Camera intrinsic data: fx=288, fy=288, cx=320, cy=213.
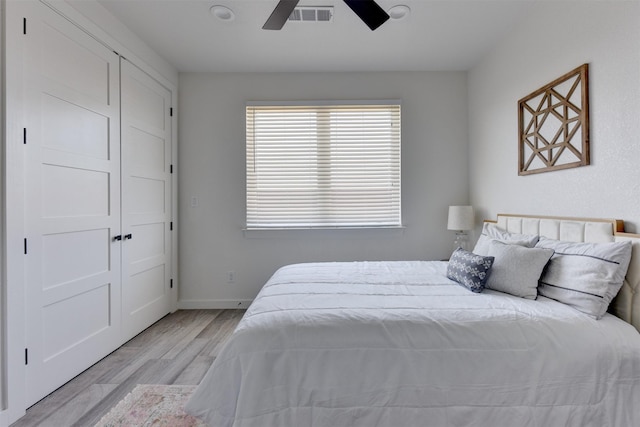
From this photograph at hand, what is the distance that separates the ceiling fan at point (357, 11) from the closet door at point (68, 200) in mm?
1356

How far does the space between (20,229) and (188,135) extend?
1.88m

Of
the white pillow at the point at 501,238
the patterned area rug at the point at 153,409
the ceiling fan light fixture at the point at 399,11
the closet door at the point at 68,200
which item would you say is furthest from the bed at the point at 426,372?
the ceiling fan light fixture at the point at 399,11

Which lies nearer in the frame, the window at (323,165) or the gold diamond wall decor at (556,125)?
the gold diamond wall decor at (556,125)

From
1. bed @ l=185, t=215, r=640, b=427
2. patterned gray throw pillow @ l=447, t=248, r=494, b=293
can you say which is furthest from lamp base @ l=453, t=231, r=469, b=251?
bed @ l=185, t=215, r=640, b=427

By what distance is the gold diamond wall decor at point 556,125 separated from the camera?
1.74m

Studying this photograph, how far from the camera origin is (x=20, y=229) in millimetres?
1586

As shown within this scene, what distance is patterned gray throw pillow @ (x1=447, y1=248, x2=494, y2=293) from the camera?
1.69 m

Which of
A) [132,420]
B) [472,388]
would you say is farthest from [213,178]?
[472,388]

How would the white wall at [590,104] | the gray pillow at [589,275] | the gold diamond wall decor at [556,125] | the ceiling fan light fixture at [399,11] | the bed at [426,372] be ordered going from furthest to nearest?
the ceiling fan light fixture at [399,11] < the gold diamond wall decor at [556,125] < the white wall at [590,104] < the gray pillow at [589,275] < the bed at [426,372]

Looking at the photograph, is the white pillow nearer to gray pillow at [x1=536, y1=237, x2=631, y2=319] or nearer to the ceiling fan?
gray pillow at [x1=536, y1=237, x2=631, y2=319]

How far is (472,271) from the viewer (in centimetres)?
172

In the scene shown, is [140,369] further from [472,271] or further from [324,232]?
[472,271]

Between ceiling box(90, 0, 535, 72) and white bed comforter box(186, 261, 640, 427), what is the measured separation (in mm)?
2249

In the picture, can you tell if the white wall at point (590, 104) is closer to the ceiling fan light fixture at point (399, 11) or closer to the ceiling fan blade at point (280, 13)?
the ceiling fan light fixture at point (399, 11)
